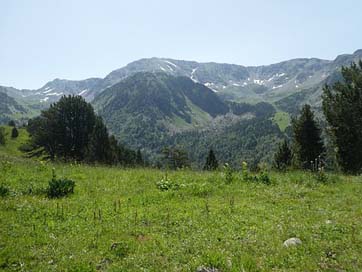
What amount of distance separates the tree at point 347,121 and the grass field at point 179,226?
25750 millimetres

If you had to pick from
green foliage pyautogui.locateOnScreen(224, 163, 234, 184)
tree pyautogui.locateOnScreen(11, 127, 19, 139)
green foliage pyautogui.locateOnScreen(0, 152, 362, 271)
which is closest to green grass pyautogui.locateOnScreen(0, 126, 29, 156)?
tree pyautogui.locateOnScreen(11, 127, 19, 139)

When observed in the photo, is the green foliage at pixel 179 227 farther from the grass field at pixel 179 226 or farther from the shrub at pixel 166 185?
the shrub at pixel 166 185

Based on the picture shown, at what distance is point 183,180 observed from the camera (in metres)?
17.2

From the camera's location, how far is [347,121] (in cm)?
3916

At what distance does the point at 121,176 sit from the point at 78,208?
6141mm

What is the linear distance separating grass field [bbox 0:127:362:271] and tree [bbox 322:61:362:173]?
25750 millimetres

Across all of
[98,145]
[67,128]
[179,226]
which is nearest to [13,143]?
[67,128]

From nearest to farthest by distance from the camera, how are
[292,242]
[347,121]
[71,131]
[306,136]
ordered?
1. [292,242]
2. [347,121]
3. [306,136]
4. [71,131]

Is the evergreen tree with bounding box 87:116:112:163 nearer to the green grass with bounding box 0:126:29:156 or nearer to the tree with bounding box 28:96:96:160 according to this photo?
the tree with bounding box 28:96:96:160

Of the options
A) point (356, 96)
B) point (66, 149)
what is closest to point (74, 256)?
point (356, 96)

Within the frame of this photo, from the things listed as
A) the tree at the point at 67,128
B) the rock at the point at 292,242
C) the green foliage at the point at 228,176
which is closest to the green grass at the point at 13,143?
the tree at the point at 67,128

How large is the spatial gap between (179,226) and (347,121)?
3523 cm

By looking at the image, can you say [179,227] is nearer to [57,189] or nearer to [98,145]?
[57,189]

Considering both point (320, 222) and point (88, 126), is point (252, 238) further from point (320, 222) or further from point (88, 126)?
point (88, 126)
